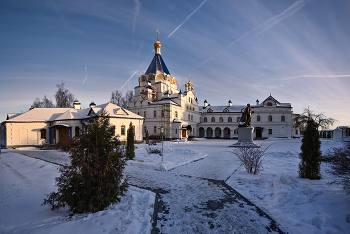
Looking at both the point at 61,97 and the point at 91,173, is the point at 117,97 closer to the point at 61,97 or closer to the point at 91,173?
the point at 61,97

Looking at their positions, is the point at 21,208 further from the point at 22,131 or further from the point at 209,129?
the point at 209,129

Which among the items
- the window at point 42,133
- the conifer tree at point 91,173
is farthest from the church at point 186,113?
the conifer tree at point 91,173

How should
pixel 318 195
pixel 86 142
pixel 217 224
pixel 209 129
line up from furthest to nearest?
pixel 209 129
pixel 318 195
pixel 86 142
pixel 217 224

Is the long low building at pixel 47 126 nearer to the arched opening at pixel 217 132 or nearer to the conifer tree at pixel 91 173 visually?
the conifer tree at pixel 91 173

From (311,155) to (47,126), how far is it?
1249 inches

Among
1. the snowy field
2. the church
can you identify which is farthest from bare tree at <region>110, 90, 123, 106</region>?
the snowy field

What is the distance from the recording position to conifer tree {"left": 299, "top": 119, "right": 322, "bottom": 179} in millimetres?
6457

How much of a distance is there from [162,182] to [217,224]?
3433mm

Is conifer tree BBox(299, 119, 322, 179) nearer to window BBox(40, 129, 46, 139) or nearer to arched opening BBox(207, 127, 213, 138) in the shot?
window BBox(40, 129, 46, 139)

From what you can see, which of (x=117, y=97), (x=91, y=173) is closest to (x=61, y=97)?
(x=117, y=97)

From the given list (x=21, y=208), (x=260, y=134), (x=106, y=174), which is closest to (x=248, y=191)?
(x=106, y=174)

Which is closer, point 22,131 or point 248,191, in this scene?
point 248,191

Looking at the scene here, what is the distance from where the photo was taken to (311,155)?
6.47 m

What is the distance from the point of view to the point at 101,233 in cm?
346
